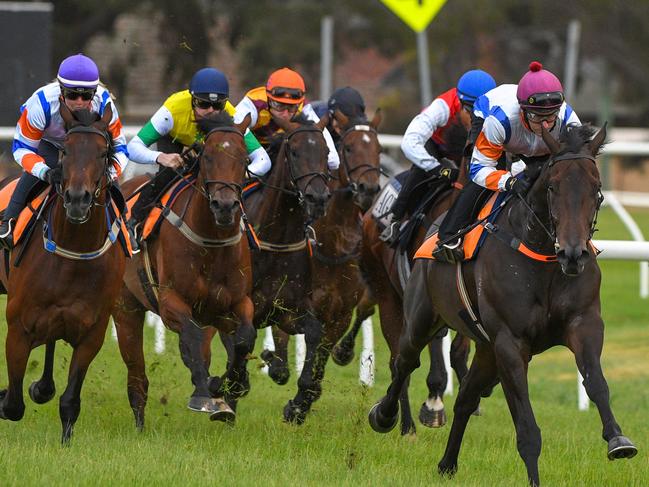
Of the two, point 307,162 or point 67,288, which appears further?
point 307,162

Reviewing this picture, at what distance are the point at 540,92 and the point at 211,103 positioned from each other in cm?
217

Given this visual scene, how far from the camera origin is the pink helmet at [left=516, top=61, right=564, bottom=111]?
6297mm

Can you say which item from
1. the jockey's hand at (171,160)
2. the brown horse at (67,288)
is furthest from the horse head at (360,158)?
the brown horse at (67,288)

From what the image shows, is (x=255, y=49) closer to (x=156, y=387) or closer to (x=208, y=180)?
(x=156, y=387)

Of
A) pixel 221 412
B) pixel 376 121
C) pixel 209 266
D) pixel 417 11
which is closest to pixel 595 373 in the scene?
pixel 221 412

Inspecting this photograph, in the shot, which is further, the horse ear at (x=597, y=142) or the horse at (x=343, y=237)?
the horse at (x=343, y=237)

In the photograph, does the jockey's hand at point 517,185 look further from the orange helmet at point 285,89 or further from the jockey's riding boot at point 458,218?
the orange helmet at point 285,89

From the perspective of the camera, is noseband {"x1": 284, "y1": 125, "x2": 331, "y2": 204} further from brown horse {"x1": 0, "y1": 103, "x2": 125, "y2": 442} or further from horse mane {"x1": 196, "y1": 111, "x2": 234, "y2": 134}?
brown horse {"x1": 0, "y1": 103, "x2": 125, "y2": 442}

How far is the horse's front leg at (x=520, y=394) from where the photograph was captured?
5961 mm

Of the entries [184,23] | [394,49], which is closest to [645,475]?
[184,23]

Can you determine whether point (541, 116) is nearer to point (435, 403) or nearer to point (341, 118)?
point (435, 403)

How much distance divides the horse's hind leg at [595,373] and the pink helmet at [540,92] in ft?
3.51

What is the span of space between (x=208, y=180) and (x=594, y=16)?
31.4 metres

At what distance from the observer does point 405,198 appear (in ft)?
28.6
